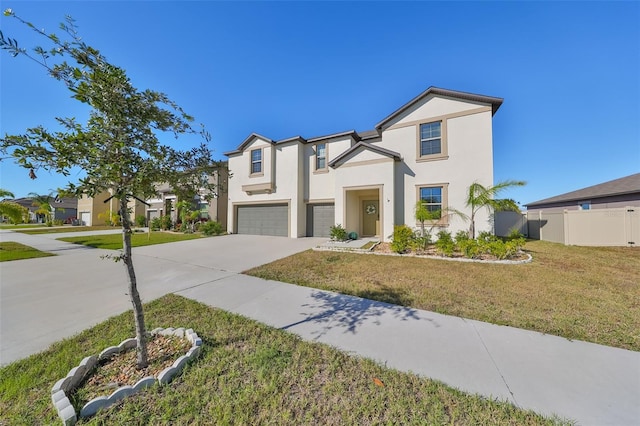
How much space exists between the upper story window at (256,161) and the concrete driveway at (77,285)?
8104 millimetres

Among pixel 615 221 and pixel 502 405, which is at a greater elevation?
pixel 615 221

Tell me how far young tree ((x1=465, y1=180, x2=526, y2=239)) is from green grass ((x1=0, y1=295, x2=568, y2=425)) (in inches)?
384

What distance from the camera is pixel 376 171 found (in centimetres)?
1195

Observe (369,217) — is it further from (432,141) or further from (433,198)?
(432,141)

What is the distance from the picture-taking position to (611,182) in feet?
58.4

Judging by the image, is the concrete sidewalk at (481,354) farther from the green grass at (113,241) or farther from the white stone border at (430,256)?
the green grass at (113,241)

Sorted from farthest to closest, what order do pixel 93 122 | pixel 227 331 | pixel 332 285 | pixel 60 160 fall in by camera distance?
pixel 332 285, pixel 227 331, pixel 93 122, pixel 60 160

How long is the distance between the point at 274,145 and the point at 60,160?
562 inches

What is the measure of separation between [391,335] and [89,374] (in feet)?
12.3

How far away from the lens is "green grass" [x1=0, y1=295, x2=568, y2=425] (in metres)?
2.04

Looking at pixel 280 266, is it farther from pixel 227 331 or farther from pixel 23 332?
pixel 23 332

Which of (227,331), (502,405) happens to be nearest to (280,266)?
(227,331)

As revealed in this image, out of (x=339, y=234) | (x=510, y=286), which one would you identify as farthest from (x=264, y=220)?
(x=510, y=286)

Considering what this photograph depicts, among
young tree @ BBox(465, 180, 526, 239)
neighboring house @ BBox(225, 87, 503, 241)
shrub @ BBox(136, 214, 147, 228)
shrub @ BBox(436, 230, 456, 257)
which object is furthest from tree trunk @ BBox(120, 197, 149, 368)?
shrub @ BBox(136, 214, 147, 228)
